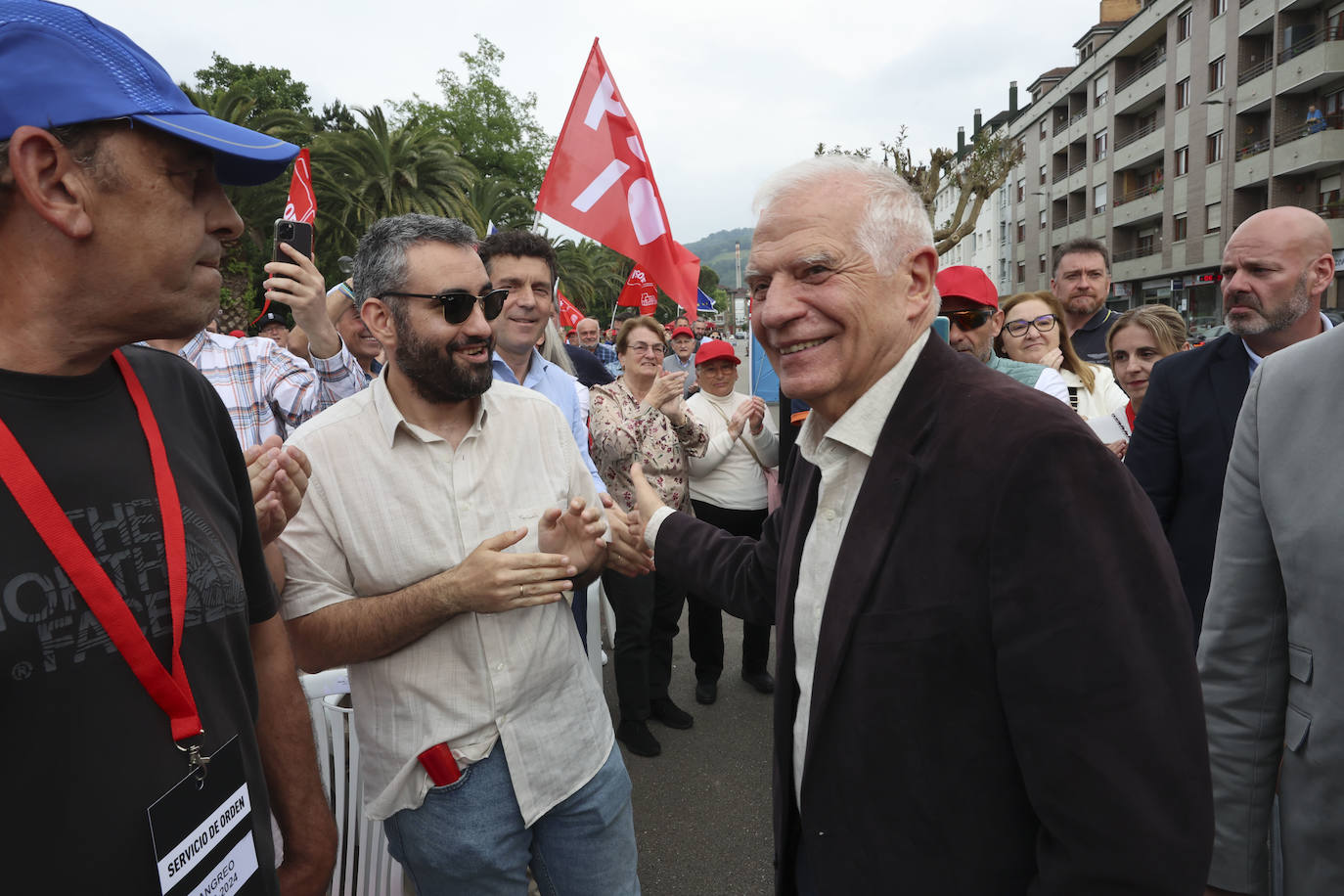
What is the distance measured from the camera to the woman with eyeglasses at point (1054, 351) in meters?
4.53

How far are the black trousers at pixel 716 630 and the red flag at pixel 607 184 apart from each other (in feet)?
4.60

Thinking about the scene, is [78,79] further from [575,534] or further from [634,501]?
[634,501]

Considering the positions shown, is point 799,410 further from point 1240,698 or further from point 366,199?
point 366,199

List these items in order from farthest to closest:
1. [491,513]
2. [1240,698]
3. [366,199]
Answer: [366,199], [491,513], [1240,698]

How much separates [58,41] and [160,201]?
0.24 meters

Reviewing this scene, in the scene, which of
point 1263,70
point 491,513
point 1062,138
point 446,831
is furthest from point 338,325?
point 1062,138

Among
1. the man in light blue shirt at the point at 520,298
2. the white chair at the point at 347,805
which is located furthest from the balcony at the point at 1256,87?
the white chair at the point at 347,805

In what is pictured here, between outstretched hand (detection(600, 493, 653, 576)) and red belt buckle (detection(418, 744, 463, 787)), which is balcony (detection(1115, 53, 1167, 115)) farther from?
red belt buckle (detection(418, 744, 463, 787))

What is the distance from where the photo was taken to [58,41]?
1118 millimetres

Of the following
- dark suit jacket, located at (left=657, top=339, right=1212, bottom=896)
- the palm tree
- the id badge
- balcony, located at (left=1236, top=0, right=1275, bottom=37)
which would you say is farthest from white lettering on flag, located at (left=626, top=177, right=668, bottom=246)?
balcony, located at (left=1236, top=0, right=1275, bottom=37)

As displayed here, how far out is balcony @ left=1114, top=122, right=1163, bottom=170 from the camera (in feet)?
130

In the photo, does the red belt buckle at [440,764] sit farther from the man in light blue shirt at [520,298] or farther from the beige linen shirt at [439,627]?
the man in light blue shirt at [520,298]

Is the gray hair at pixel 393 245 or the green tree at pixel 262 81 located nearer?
the gray hair at pixel 393 245

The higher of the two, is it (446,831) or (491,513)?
(491,513)
